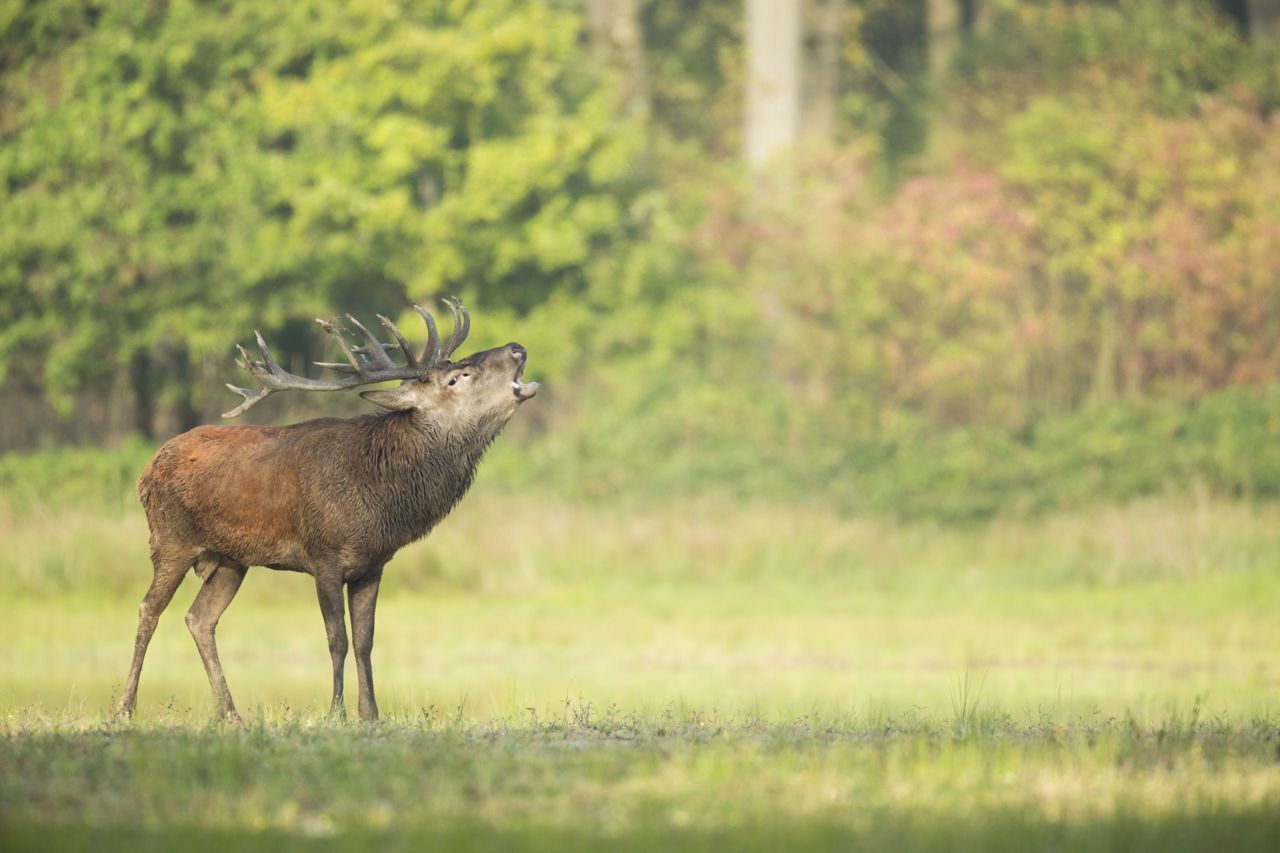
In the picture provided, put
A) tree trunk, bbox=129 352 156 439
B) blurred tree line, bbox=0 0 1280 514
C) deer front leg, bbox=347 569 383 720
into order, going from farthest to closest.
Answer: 1. tree trunk, bbox=129 352 156 439
2. blurred tree line, bbox=0 0 1280 514
3. deer front leg, bbox=347 569 383 720

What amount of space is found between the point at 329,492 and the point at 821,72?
30.6 m

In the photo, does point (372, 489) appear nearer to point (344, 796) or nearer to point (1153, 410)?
point (344, 796)

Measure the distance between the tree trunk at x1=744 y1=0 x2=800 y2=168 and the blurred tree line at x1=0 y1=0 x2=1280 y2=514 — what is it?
6 centimetres

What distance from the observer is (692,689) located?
17.1m

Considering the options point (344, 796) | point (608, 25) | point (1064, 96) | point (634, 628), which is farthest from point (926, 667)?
point (608, 25)

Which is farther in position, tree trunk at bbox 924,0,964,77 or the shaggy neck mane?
tree trunk at bbox 924,0,964,77

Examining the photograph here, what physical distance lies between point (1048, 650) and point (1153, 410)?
10.6 metres

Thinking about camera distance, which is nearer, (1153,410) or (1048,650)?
(1048,650)

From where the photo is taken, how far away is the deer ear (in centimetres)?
1262

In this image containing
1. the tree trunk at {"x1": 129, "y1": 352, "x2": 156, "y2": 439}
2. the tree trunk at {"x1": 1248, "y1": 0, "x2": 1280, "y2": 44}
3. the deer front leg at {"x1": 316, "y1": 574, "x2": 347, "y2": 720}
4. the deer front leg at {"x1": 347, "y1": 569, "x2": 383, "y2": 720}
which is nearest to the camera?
the deer front leg at {"x1": 347, "y1": 569, "x2": 383, "y2": 720}

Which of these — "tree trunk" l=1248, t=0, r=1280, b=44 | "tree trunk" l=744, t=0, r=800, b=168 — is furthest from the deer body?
"tree trunk" l=1248, t=0, r=1280, b=44

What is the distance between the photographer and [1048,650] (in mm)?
20047

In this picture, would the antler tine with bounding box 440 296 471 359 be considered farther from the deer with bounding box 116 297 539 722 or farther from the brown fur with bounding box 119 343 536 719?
the brown fur with bounding box 119 343 536 719

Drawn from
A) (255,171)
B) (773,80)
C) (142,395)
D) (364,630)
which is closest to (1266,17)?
(773,80)
